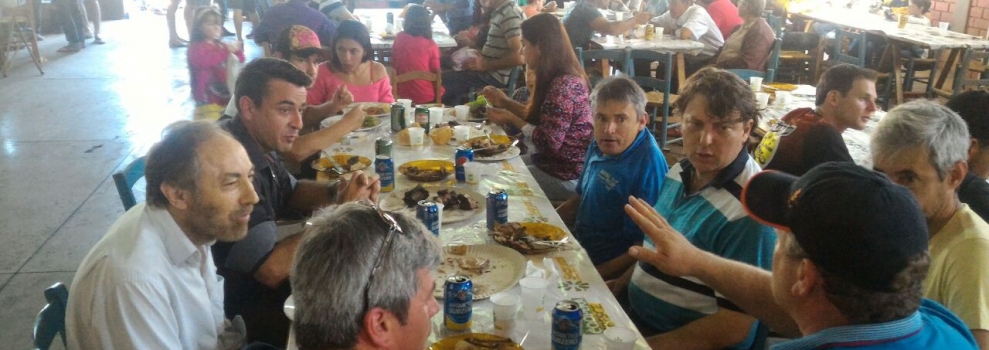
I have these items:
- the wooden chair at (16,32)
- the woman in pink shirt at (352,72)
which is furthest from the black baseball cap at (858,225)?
the wooden chair at (16,32)

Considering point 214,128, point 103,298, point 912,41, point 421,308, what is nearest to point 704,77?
point 421,308

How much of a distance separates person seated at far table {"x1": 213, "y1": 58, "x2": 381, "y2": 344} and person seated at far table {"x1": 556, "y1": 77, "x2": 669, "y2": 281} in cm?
96

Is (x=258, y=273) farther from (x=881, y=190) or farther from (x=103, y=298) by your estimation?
(x=881, y=190)

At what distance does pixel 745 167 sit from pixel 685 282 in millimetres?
424

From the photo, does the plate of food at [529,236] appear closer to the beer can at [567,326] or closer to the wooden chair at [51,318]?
the beer can at [567,326]

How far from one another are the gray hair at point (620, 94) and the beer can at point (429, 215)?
34.8 inches

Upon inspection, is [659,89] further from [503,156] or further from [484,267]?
[484,267]

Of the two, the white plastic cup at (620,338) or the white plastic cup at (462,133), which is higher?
the white plastic cup at (462,133)

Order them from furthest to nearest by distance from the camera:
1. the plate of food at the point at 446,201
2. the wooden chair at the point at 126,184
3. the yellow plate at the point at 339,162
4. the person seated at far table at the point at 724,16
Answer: the person seated at far table at the point at 724,16
the yellow plate at the point at 339,162
the plate of food at the point at 446,201
the wooden chair at the point at 126,184

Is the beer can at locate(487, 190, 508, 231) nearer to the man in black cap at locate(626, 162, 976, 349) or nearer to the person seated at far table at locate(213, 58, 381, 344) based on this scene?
the person seated at far table at locate(213, 58, 381, 344)

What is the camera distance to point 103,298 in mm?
1701

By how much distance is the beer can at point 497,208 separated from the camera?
251cm

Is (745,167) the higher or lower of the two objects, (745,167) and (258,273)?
the higher

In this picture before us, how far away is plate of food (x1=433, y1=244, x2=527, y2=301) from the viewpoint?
212 cm
